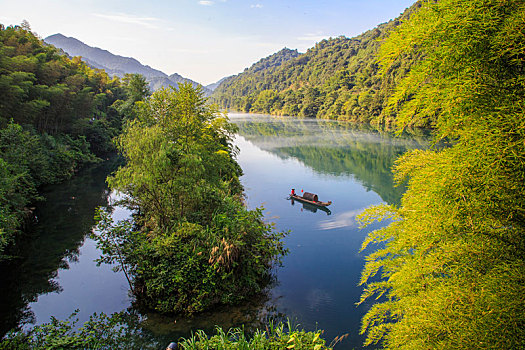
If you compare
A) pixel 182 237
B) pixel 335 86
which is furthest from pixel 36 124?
pixel 335 86

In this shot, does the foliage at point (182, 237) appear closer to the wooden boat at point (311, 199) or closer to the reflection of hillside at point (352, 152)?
the wooden boat at point (311, 199)

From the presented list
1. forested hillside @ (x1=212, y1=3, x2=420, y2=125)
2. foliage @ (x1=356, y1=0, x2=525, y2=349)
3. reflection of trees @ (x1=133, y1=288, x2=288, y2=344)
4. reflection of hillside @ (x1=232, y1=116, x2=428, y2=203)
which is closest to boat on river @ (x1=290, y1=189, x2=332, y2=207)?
reflection of hillside @ (x1=232, y1=116, x2=428, y2=203)

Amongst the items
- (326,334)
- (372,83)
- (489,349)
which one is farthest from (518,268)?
(372,83)

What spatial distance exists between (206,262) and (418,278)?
20.2ft

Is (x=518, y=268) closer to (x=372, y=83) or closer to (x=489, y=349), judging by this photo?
(x=489, y=349)

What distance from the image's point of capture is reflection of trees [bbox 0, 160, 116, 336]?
9.81 meters

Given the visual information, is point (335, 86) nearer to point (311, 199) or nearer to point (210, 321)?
point (311, 199)

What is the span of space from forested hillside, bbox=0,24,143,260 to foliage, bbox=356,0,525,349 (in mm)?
10913

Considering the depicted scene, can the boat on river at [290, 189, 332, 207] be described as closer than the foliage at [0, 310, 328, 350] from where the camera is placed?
No

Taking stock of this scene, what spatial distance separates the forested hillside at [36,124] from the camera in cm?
1538

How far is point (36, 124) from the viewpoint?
26578 mm

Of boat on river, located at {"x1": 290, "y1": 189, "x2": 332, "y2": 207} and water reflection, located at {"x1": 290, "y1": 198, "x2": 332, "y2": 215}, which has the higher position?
boat on river, located at {"x1": 290, "y1": 189, "x2": 332, "y2": 207}

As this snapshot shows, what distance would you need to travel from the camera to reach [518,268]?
10.9ft

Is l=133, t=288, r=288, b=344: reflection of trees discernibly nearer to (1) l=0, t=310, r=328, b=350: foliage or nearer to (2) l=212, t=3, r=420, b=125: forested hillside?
(1) l=0, t=310, r=328, b=350: foliage
